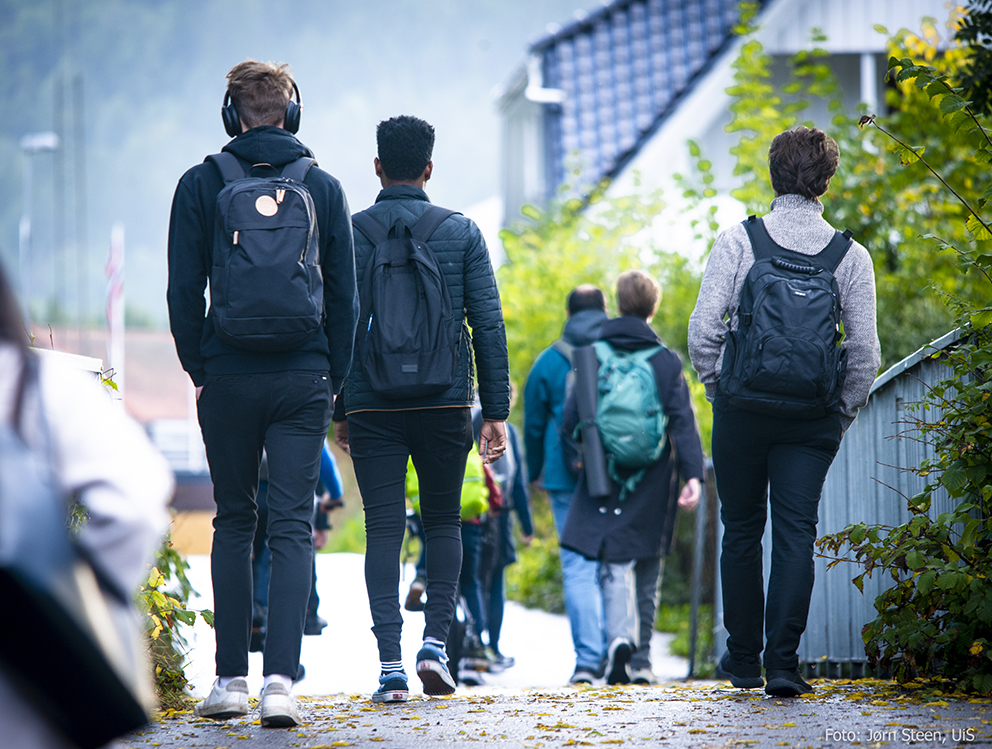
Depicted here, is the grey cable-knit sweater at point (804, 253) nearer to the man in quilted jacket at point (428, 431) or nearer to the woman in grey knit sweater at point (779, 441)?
the woman in grey knit sweater at point (779, 441)

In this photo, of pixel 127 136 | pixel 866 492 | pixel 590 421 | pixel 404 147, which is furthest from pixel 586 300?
pixel 127 136

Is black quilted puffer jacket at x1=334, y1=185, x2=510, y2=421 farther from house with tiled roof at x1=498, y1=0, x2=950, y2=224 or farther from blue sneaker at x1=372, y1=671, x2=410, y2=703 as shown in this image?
house with tiled roof at x1=498, y1=0, x2=950, y2=224

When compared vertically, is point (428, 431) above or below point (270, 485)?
above

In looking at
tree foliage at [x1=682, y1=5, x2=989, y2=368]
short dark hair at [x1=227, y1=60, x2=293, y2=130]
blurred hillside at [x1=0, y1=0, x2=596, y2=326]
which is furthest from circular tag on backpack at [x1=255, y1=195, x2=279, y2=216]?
blurred hillside at [x1=0, y1=0, x2=596, y2=326]

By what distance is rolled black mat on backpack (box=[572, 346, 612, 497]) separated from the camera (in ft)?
21.4

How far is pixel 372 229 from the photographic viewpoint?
4824 millimetres

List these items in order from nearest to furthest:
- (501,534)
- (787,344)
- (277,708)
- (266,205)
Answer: (277,708) < (266,205) < (787,344) < (501,534)

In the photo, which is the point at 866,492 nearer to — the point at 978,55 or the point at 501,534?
the point at 978,55

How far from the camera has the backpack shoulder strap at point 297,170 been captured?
416cm

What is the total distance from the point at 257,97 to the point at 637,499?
10.6 feet

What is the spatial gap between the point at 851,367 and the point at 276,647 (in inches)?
85.4

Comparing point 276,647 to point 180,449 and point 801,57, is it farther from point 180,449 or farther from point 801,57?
point 180,449

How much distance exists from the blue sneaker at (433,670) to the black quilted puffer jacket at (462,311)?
2.96 feet

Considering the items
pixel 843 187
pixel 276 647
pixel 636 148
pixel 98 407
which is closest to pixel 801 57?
pixel 843 187
